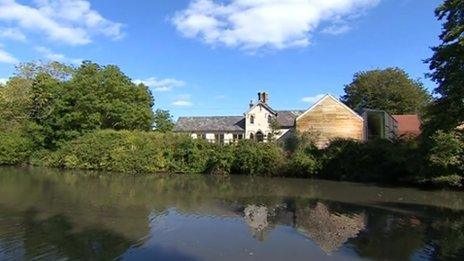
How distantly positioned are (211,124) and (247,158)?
2545 cm

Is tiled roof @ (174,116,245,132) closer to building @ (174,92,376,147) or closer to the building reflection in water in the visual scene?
building @ (174,92,376,147)

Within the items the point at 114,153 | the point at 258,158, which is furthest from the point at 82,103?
the point at 258,158

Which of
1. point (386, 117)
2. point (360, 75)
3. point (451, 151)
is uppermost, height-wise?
point (360, 75)

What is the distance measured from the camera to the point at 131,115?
53031 millimetres

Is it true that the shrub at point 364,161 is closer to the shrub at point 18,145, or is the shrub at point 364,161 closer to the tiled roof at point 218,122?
the tiled roof at point 218,122

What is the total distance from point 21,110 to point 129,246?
42075 mm

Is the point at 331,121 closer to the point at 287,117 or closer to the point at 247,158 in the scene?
the point at 247,158

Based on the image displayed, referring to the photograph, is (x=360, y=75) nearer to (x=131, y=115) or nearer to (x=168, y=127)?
(x=168, y=127)

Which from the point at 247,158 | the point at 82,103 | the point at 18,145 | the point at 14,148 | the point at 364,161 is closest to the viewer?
the point at 364,161

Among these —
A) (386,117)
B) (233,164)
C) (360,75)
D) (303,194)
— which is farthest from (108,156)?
(360,75)

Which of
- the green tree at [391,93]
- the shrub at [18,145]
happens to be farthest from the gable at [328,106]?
the shrub at [18,145]

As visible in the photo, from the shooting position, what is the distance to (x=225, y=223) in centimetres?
1678

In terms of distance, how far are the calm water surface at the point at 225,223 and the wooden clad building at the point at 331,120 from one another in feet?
51.1

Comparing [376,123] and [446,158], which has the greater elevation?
[376,123]
